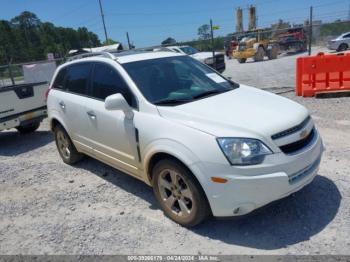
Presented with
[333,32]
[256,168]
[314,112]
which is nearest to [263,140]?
[256,168]

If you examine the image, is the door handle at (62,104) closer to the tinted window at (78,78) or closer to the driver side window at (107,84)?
the tinted window at (78,78)

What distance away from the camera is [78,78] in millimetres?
4988

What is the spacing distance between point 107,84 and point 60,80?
5.45 ft

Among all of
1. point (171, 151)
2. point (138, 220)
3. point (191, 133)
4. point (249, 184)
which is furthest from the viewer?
point (138, 220)

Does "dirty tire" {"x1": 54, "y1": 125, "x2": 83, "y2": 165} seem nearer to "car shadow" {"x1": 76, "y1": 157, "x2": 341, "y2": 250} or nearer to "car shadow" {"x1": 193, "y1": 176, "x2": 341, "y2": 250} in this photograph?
"car shadow" {"x1": 76, "y1": 157, "x2": 341, "y2": 250}

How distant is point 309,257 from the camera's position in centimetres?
291

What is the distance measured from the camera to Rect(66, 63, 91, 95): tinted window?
475 centimetres

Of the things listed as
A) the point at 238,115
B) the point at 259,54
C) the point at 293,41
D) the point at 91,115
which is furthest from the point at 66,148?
the point at 293,41

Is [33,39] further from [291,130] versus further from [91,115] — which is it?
[291,130]

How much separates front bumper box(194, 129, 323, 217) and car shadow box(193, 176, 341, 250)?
0.17 m

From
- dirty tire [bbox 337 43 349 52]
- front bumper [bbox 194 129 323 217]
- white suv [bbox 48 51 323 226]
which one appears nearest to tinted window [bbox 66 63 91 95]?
white suv [bbox 48 51 323 226]

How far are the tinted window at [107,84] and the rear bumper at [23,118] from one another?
3461mm

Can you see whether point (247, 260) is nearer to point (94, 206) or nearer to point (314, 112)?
point (94, 206)

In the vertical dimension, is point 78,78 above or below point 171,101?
above
